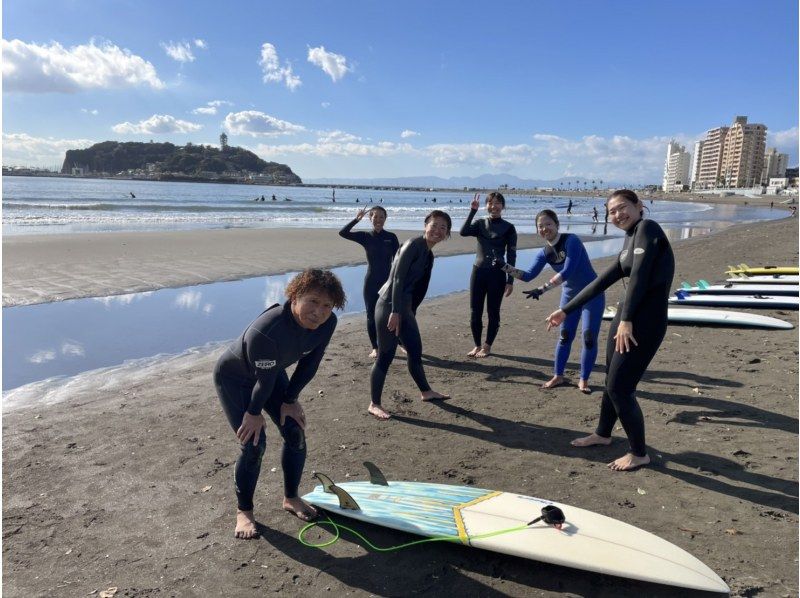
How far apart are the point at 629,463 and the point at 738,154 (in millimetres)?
188151

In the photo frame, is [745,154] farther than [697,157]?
No

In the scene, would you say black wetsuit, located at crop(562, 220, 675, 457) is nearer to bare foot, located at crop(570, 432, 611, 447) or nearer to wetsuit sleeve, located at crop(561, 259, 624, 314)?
wetsuit sleeve, located at crop(561, 259, 624, 314)

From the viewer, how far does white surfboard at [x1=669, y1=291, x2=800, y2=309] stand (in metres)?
9.60

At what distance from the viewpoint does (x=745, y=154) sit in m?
156

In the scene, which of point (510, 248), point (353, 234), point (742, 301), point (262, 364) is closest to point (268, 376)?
point (262, 364)

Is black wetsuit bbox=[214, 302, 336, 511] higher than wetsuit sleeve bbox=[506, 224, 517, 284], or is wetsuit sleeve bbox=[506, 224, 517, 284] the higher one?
wetsuit sleeve bbox=[506, 224, 517, 284]

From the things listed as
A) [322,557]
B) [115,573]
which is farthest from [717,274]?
[115,573]

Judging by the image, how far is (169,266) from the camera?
1395 centimetres

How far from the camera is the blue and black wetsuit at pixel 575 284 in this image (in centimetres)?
551

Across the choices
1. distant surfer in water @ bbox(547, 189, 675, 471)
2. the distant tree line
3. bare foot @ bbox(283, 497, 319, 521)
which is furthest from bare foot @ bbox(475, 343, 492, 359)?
the distant tree line

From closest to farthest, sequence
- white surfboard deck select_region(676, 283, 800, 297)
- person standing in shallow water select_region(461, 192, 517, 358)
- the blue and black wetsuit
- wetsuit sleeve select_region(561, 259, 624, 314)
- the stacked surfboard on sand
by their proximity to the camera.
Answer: wetsuit sleeve select_region(561, 259, 624, 314)
the blue and black wetsuit
person standing in shallow water select_region(461, 192, 517, 358)
the stacked surfboard on sand
white surfboard deck select_region(676, 283, 800, 297)

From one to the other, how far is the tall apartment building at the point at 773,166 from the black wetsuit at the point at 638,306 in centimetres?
19115

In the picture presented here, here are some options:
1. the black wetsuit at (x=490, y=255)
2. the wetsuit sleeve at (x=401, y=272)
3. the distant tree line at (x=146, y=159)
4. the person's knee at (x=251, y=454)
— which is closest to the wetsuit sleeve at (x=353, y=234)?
the black wetsuit at (x=490, y=255)

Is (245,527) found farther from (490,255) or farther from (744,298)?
(744,298)
